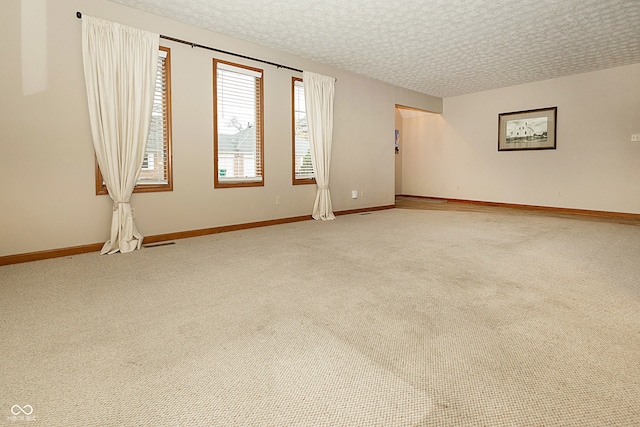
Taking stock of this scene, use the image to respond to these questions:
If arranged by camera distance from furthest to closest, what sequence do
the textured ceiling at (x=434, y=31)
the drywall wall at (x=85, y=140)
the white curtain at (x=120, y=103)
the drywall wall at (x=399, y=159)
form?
the drywall wall at (x=399, y=159), the textured ceiling at (x=434, y=31), the white curtain at (x=120, y=103), the drywall wall at (x=85, y=140)

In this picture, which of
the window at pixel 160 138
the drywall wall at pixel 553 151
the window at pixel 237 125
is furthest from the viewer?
the drywall wall at pixel 553 151

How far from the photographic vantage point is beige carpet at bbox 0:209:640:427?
1221 millimetres

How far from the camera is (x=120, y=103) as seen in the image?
373cm

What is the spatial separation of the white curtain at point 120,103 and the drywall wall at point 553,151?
7.50 metres

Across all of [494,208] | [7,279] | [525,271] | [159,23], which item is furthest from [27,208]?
[494,208]

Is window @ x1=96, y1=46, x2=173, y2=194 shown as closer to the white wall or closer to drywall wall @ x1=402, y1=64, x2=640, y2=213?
drywall wall @ x1=402, y1=64, x2=640, y2=213

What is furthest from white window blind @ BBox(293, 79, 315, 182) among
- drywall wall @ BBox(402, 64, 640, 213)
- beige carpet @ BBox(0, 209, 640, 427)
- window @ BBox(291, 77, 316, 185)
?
drywall wall @ BBox(402, 64, 640, 213)

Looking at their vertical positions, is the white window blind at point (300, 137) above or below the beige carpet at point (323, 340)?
above

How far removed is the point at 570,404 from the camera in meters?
1.23

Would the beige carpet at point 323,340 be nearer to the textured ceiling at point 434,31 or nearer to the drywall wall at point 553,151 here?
the textured ceiling at point 434,31

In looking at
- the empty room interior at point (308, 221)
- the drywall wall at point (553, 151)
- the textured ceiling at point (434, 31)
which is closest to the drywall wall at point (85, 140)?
the empty room interior at point (308, 221)

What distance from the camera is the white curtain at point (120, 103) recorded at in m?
3.56

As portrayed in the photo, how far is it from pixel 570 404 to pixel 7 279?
3924mm

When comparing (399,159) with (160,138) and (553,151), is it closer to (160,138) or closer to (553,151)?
(553,151)
